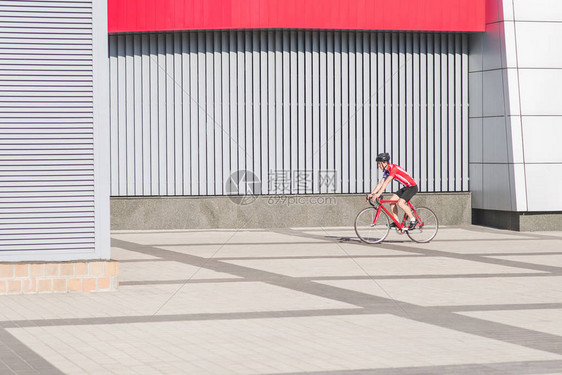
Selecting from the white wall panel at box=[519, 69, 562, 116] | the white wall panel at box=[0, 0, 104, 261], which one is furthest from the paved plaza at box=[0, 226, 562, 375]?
the white wall panel at box=[519, 69, 562, 116]

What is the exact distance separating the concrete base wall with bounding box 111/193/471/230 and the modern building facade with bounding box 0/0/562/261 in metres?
0.05

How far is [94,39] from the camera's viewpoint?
1178cm

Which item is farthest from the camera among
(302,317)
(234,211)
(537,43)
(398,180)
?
(234,211)

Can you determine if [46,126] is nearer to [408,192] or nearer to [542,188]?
[408,192]

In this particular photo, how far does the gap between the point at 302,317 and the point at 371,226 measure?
9.00 meters

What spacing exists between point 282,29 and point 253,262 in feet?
29.7

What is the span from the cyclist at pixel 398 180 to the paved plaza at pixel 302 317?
6.27 feet

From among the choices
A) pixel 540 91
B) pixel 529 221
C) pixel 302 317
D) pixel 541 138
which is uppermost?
pixel 540 91

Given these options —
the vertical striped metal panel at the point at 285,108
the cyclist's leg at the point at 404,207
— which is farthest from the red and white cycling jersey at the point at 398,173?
the vertical striped metal panel at the point at 285,108

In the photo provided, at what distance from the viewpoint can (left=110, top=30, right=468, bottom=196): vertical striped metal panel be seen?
23.0m

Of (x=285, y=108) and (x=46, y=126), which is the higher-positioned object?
(x=285, y=108)

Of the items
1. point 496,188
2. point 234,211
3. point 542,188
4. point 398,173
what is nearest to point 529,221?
point 542,188

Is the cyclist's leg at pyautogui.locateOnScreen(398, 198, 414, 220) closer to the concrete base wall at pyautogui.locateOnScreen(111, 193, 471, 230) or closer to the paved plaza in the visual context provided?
the paved plaza

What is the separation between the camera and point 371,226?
1873cm
